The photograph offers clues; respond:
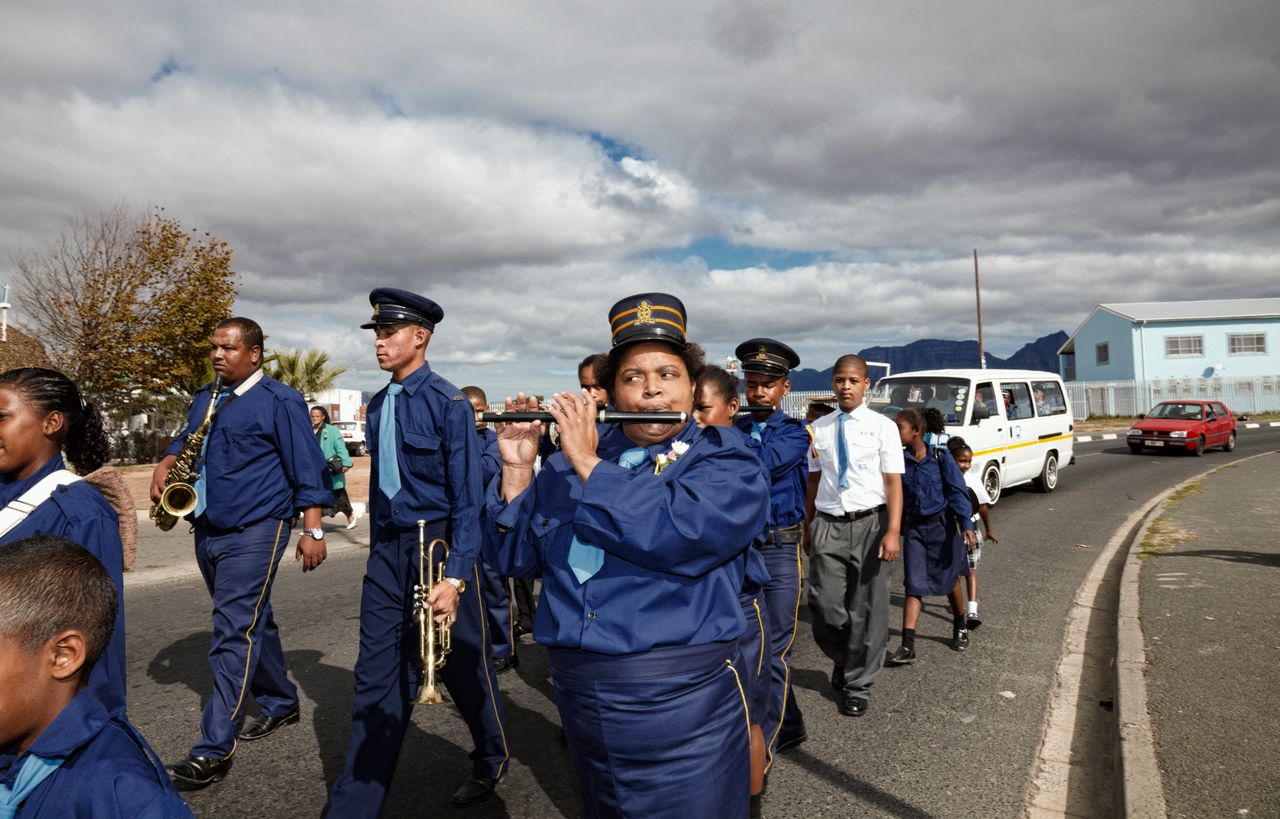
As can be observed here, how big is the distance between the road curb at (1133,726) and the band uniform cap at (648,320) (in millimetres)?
2739

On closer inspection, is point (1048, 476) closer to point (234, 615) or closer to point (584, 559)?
point (234, 615)

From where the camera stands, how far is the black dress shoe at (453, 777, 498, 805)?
3.54m

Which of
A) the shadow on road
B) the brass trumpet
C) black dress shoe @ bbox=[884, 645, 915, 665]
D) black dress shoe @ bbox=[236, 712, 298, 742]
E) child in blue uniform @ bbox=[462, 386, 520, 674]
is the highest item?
the brass trumpet

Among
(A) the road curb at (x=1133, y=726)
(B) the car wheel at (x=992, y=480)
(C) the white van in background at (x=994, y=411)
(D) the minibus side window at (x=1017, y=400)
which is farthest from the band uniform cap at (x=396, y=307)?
(D) the minibus side window at (x=1017, y=400)

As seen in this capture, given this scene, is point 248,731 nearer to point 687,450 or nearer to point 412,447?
point 412,447

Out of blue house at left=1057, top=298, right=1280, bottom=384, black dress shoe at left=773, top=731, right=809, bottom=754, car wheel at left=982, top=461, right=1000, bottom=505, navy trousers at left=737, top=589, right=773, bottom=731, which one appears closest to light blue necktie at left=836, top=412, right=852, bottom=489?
black dress shoe at left=773, top=731, right=809, bottom=754

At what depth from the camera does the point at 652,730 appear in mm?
1905

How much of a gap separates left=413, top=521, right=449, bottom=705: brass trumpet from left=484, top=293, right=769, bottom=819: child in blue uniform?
1.09 m

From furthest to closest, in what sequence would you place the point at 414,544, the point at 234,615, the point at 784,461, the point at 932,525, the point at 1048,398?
the point at 1048,398 < the point at 932,525 < the point at 784,461 < the point at 234,615 < the point at 414,544

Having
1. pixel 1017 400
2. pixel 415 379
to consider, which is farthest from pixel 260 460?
pixel 1017 400

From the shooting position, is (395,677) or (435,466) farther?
(435,466)

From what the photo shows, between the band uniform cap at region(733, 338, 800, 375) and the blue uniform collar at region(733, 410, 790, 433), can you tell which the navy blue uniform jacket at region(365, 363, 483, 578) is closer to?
the blue uniform collar at region(733, 410, 790, 433)

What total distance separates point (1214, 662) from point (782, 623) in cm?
304

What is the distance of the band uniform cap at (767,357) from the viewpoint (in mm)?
4473
